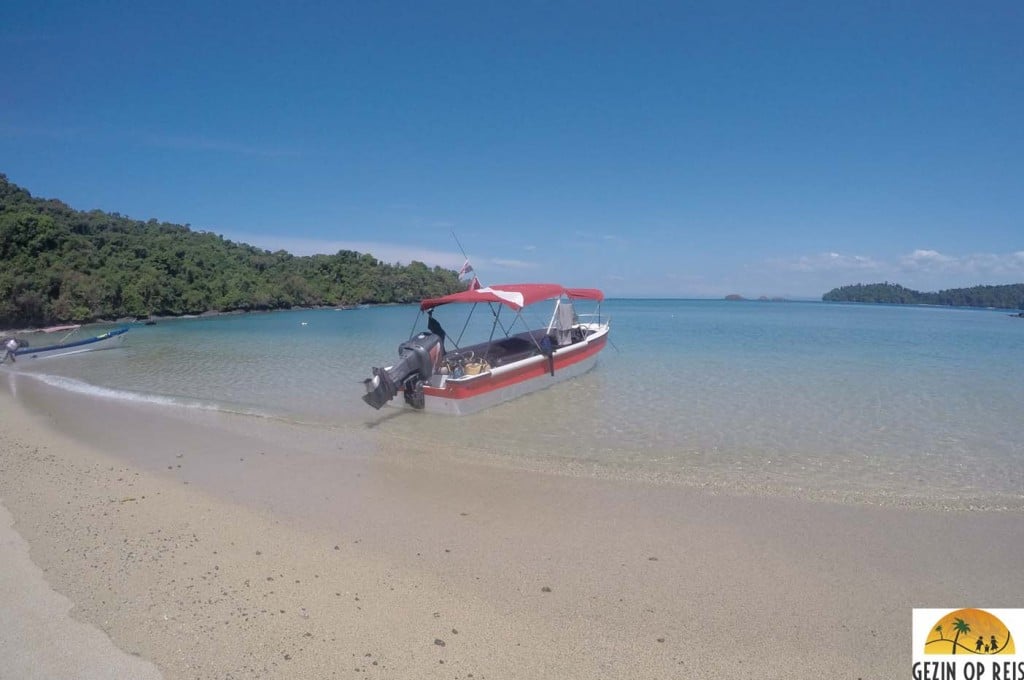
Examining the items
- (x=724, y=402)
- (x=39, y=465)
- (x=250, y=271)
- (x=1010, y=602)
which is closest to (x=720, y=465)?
(x=1010, y=602)

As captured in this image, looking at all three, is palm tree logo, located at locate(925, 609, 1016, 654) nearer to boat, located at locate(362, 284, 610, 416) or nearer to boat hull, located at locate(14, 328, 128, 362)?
boat, located at locate(362, 284, 610, 416)

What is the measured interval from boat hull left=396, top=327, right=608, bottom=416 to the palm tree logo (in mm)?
8322

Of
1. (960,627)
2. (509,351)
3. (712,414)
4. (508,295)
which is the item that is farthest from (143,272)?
(960,627)

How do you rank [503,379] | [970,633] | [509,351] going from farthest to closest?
[509,351] < [503,379] < [970,633]

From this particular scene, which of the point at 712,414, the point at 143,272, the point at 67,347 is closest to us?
the point at 712,414

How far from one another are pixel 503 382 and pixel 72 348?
68.1 feet

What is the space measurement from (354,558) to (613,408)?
7.98 m

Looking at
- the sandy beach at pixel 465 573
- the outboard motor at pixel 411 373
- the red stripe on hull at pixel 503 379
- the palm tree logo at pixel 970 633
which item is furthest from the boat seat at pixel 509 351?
the palm tree logo at pixel 970 633

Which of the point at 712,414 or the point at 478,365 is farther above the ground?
the point at 478,365

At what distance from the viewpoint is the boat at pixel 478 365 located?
11266 millimetres

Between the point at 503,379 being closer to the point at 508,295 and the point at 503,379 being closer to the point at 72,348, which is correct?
the point at 508,295

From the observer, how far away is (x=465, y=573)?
471cm

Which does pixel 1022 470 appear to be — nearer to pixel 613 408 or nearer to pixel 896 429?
pixel 896 429

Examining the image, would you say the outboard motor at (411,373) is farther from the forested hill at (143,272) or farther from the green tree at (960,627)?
the forested hill at (143,272)
